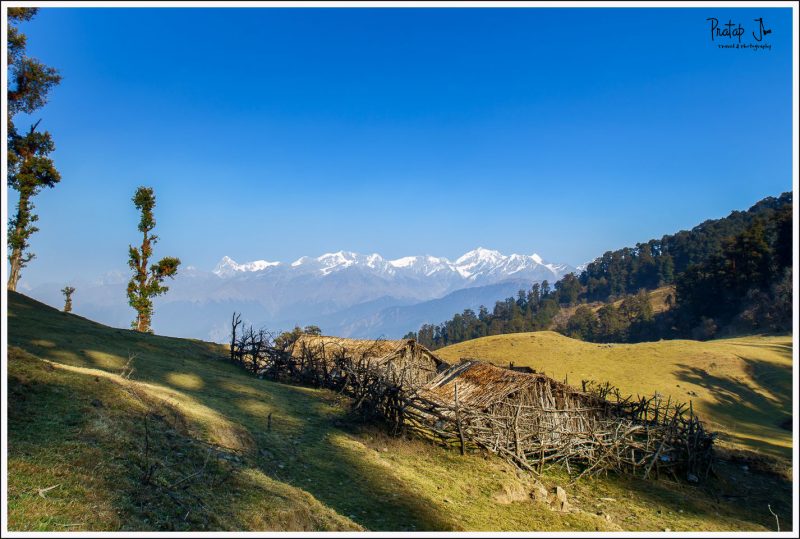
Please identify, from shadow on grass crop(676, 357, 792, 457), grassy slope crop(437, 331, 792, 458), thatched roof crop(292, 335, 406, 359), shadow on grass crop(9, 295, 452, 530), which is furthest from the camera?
grassy slope crop(437, 331, 792, 458)

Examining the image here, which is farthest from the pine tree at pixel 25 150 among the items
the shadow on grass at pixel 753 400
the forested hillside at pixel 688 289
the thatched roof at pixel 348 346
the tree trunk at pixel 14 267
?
the forested hillside at pixel 688 289

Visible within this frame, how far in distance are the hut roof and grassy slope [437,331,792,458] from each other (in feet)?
43.0

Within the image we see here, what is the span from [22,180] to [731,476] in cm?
4346

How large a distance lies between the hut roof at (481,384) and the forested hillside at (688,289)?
5291cm

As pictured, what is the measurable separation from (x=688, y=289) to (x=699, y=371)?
4435 cm

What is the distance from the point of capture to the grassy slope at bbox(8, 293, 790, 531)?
295 inches

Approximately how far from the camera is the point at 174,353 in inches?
1134

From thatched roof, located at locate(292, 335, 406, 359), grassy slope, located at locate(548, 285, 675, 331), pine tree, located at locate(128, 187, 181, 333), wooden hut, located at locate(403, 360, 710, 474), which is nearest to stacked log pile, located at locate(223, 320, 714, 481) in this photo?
wooden hut, located at locate(403, 360, 710, 474)

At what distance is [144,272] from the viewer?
39.0m

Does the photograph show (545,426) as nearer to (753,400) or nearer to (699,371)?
(753,400)

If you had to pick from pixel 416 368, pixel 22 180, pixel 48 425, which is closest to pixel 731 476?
pixel 416 368

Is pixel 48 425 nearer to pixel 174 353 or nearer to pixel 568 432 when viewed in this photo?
pixel 568 432

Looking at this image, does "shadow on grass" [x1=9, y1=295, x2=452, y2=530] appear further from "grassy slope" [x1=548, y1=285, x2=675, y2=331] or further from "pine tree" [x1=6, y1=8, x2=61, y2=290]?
"grassy slope" [x1=548, y1=285, x2=675, y2=331]

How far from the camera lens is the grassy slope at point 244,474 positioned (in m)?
7.49
